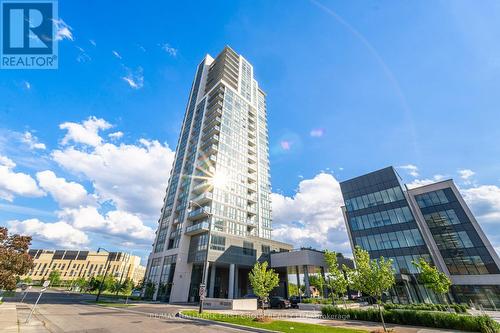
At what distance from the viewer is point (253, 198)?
57688 mm

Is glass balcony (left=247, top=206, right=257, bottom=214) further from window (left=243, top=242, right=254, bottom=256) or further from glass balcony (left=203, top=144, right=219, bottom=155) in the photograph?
glass balcony (left=203, top=144, right=219, bottom=155)

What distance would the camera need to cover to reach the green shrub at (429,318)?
41.9 ft

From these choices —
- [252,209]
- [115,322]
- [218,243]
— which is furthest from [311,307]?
[252,209]

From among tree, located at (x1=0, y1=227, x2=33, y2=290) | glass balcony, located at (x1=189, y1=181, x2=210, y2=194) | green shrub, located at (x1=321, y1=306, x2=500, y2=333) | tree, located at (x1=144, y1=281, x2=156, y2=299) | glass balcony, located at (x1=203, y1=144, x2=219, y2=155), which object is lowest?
green shrub, located at (x1=321, y1=306, x2=500, y2=333)

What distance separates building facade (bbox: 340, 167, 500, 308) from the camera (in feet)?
115

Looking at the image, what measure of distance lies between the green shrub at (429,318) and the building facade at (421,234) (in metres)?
24.2

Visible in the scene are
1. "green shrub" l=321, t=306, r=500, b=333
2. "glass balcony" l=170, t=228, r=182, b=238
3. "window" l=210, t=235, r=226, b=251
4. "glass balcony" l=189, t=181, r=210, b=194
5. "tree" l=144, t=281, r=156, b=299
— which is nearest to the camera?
"green shrub" l=321, t=306, r=500, b=333

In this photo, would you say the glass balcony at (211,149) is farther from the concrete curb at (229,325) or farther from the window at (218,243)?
the concrete curb at (229,325)

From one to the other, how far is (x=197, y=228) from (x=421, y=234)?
41.2m

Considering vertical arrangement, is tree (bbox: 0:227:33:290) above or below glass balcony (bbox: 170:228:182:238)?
below

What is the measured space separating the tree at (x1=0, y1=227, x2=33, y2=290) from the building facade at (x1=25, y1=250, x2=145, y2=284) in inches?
4805

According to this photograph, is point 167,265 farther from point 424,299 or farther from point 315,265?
point 424,299

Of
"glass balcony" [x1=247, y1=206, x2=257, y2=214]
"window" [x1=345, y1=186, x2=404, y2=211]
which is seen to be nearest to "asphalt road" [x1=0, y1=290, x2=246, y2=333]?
"glass balcony" [x1=247, y1=206, x2=257, y2=214]

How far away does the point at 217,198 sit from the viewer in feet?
159
